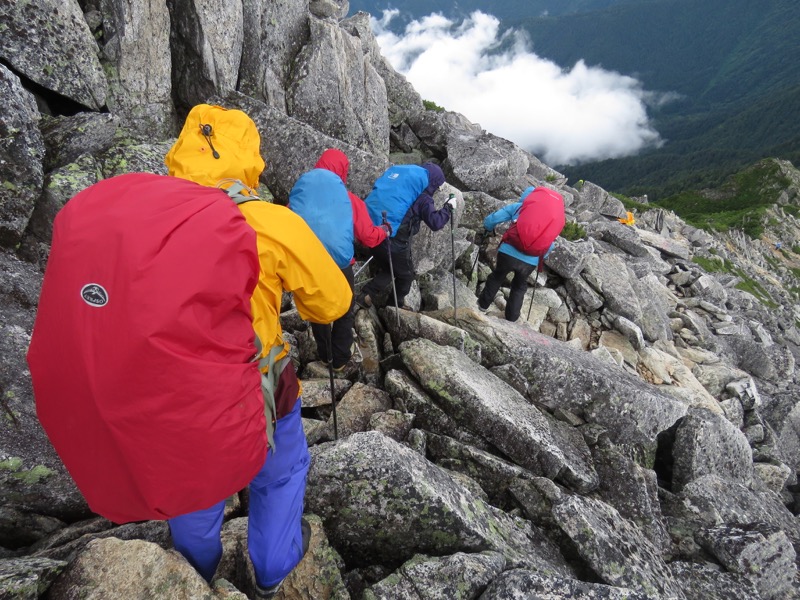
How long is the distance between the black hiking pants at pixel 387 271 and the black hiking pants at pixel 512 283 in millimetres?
3143

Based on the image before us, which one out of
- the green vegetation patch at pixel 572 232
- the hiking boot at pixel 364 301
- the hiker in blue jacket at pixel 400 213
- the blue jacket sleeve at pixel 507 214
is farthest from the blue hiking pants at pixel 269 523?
the green vegetation patch at pixel 572 232

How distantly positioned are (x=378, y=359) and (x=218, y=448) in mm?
7109

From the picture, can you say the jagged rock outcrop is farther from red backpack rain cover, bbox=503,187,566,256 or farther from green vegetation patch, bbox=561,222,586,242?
red backpack rain cover, bbox=503,187,566,256

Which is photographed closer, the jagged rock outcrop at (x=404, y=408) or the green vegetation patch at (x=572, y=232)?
the jagged rock outcrop at (x=404, y=408)

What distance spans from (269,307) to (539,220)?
9.58 meters

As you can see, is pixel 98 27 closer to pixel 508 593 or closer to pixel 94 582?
pixel 94 582

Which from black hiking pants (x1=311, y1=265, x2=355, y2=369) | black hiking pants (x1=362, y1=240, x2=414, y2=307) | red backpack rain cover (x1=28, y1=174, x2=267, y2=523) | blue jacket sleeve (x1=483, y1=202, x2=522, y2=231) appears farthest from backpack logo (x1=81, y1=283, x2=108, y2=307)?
blue jacket sleeve (x1=483, y1=202, x2=522, y2=231)

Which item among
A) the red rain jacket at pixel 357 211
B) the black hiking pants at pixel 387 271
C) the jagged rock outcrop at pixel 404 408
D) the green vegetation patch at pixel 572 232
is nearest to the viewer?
the jagged rock outcrop at pixel 404 408

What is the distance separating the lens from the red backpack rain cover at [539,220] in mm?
12461

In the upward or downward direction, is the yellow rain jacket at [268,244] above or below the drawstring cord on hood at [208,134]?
below

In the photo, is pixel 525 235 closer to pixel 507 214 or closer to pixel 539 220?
pixel 539 220

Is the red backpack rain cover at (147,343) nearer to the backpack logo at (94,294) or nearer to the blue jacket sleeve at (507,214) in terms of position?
the backpack logo at (94,294)

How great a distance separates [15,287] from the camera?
22.3 feet

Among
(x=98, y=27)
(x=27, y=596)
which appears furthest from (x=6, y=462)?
(x=98, y=27)
